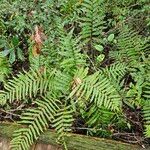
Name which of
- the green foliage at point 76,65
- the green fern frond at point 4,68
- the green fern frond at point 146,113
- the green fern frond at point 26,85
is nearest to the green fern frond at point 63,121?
the green foliage at point 76,65

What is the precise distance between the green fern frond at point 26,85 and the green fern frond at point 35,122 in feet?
0.45

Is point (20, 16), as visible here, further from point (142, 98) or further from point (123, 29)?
point (142, 98)

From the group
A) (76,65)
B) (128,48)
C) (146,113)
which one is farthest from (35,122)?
(128,48)

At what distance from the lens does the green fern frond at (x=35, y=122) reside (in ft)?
11.7

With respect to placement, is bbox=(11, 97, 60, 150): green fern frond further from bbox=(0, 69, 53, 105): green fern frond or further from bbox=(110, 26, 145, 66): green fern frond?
bbox=(110, 26, 145, 66): green fern frond

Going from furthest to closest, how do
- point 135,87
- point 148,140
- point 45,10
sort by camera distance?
point 45,10 → point 135,87 → point 148,140

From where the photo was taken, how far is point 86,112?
3.63 meters

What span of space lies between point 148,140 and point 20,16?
2.27 metres

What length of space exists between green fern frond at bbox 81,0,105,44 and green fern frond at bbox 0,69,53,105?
25.9 inches

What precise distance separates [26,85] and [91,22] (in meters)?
1.01

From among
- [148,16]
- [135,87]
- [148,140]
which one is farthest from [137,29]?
[148,140]

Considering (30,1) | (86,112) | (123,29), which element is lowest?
(86,112)

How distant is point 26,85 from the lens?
3.79 metres

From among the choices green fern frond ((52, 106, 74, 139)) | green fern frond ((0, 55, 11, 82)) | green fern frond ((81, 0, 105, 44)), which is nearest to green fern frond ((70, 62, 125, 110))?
green fern frond ((52, 106, 74, 139))
